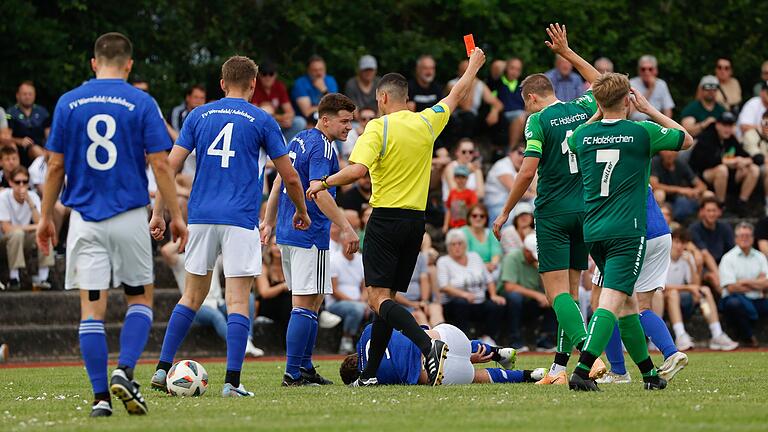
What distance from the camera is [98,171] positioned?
28.6ft

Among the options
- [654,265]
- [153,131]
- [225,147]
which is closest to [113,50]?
[153,131]

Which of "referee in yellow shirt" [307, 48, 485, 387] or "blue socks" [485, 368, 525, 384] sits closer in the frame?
"referee in yellow shirt" [307, 48, 485, 387]

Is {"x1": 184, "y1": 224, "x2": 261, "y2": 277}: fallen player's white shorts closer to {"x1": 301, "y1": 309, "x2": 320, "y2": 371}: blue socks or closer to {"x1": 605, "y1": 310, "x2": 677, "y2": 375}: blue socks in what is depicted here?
{"x1": 301, "y1": 309, "x2": 320, "y2": 371}: blue socks

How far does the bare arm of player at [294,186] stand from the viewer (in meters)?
10.2

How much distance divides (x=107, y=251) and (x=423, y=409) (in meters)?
2.31

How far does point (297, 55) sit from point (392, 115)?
14.5m

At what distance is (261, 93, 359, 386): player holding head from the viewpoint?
11430mm

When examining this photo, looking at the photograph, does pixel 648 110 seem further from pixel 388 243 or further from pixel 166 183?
pixel 166 183

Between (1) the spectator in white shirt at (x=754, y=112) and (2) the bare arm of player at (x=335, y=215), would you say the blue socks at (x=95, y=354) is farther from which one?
(1) the spectator in white shirt at (x=754, y=112)

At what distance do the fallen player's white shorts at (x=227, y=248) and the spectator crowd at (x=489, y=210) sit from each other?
737 cm

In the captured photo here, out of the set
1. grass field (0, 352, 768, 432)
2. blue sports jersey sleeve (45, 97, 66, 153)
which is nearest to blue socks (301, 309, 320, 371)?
grass field (0, 352, 768, 432)

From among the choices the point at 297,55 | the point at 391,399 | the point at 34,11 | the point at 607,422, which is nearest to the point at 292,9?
the point at 297,55

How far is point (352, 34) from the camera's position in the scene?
24.8 m

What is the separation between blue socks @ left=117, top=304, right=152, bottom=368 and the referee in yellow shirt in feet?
7.66
